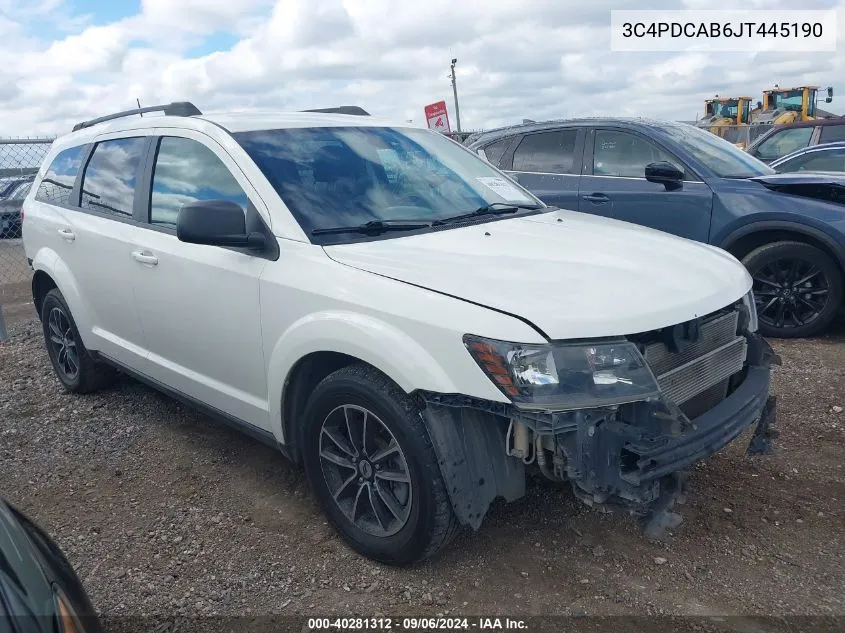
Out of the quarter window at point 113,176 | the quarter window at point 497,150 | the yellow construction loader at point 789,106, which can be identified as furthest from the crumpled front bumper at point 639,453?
the yellow construction loader at point 789,106

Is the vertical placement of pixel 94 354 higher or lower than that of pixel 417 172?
lower

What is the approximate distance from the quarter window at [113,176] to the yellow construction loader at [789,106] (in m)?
20.1

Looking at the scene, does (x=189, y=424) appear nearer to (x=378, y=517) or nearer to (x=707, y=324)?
(x=378, y=517)

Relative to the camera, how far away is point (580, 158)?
6.70 meters

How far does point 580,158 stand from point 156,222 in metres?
4.22

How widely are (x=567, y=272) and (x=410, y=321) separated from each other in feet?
2.11

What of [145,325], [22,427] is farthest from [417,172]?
[22,427]

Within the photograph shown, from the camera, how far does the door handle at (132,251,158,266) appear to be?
12.1 ft

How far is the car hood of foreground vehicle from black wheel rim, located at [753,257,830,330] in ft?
9.31

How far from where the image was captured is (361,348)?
8.73 ft

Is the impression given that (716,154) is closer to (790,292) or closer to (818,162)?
(790,292)

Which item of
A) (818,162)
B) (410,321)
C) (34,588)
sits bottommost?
(34,588)

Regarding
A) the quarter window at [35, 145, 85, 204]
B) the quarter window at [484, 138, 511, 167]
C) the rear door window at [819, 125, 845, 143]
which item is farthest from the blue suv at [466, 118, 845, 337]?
the rear door window at [819, 125, 845, 143]

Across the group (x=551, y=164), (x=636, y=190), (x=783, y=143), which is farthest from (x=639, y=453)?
(x=783, y=143)
